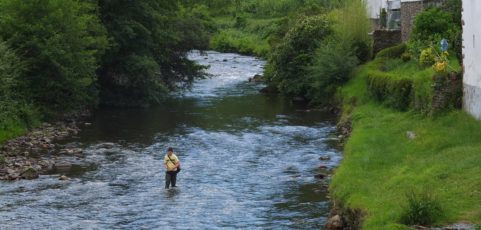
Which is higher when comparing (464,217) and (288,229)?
(464,217)

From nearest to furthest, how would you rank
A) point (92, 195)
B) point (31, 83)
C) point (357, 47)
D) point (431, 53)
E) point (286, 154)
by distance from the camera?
point (92, 195), point (286, 154), point (431, 53), point (31, 83), point (357, 47)

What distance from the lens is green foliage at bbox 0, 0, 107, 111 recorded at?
45.1 meters

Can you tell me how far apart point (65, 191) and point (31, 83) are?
58.8 ft

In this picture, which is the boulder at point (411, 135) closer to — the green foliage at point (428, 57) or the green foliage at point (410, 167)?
the green foliage at point (410, 167)

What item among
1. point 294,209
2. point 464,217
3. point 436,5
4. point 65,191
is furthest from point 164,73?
point 464,217

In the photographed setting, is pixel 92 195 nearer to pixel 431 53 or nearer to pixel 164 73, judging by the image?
pixel 431 53

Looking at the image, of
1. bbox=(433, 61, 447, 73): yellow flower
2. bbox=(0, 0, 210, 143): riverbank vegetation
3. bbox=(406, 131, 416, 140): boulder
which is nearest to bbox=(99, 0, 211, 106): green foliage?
bbox=(0, 0, 210, 143): riverbank vegetation

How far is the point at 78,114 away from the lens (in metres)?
51.5

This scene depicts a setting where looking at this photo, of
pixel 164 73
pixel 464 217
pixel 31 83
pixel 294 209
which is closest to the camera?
pixel 464 217

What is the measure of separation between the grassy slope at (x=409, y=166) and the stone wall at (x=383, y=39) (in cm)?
2058

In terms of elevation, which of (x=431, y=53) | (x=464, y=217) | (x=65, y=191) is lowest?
(x=65, y=191)

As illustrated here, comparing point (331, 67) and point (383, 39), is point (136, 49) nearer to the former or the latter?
point (331, 67)

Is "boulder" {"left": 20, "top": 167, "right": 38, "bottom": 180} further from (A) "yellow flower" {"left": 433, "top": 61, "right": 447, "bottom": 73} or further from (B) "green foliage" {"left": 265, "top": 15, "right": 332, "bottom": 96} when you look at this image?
(B) "green foliage" {"left": 265, "top": 15, "right": 332, "bottom": 96}

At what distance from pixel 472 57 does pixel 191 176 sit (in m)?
13.2
